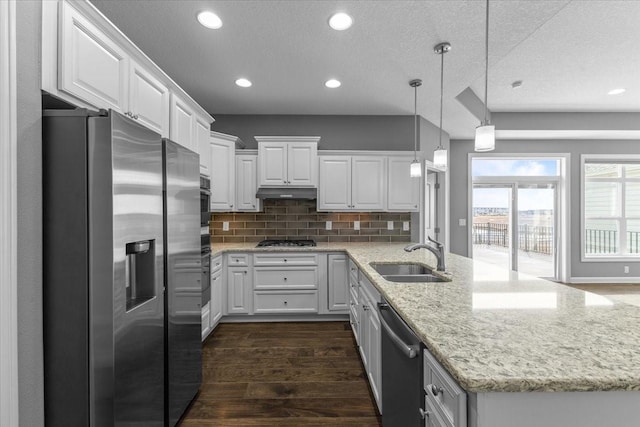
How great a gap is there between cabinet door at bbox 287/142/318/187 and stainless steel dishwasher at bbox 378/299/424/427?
2463 mm

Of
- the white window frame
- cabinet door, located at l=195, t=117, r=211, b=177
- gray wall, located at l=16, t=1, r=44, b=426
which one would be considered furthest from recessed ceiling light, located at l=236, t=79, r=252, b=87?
the white window frame

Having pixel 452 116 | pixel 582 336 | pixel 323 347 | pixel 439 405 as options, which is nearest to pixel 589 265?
pixel 452 116

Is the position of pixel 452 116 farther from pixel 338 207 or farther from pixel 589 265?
pixel 589 265

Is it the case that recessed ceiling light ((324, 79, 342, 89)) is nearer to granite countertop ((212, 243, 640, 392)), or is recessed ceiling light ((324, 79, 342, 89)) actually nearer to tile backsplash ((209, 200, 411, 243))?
tile backsplash ((209, 200, 411, 243))

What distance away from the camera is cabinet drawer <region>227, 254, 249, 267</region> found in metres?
3.45

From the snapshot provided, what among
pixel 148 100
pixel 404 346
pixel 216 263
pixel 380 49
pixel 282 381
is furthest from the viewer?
pixel 216 263

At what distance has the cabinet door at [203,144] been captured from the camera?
9.66 ft

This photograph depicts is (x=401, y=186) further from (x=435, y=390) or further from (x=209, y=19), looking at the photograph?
(x=435, y=390)

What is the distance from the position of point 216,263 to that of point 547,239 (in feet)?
19.2

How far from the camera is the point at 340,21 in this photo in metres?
2.10

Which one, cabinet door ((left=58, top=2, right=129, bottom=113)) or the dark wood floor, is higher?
cabinet door ((left=58, top=2, right=129, bottom=113))

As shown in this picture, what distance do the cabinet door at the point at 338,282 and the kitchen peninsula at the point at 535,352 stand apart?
205 cm

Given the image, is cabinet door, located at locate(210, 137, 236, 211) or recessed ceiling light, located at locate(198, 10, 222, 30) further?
cabinet door, located at locate(210, 137, 236, 211)

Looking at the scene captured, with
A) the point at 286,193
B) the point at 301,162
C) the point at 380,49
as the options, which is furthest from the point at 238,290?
the point at 380,49
